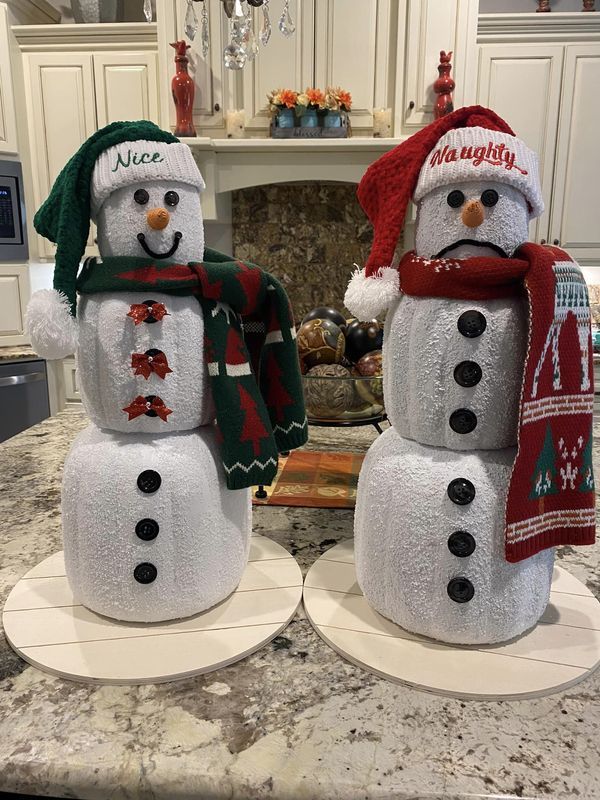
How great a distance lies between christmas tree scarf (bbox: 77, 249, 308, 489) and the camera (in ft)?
2.01

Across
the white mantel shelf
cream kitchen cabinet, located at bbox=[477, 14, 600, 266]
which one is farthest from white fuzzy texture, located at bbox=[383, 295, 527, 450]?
cream kitchen cabinet, located at bbox=[477, 14, 600, 266]

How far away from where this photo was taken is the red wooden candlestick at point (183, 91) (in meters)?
2.00

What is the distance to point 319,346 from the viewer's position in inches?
39.7

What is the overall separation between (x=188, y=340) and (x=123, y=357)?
0.07 meters

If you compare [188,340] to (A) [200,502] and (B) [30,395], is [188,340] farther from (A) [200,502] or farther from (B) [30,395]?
(B) [30,395]

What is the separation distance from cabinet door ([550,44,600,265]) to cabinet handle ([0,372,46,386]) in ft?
6.86

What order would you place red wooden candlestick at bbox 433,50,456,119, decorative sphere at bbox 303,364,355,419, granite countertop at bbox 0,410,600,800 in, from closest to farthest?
granite countertop at bbox 0,410,600,800
decorative sphere at bbox 303,364,355,419
red wooden candlestick at bbox 433,50,456,119

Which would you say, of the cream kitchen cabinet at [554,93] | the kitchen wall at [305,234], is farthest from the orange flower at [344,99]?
the cream kitchen cabinet at [554,93]

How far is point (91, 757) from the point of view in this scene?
456 millimetres

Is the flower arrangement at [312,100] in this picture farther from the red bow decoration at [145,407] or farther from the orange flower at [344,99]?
the red bow decoration at [145,407]

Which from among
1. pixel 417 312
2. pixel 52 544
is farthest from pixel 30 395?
pixel 417 312

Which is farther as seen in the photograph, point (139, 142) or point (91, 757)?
point (139, 142)

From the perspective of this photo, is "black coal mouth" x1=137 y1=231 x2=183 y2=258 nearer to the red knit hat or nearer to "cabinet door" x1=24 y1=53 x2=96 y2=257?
the red knit hat

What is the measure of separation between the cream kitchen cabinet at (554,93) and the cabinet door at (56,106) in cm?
149
